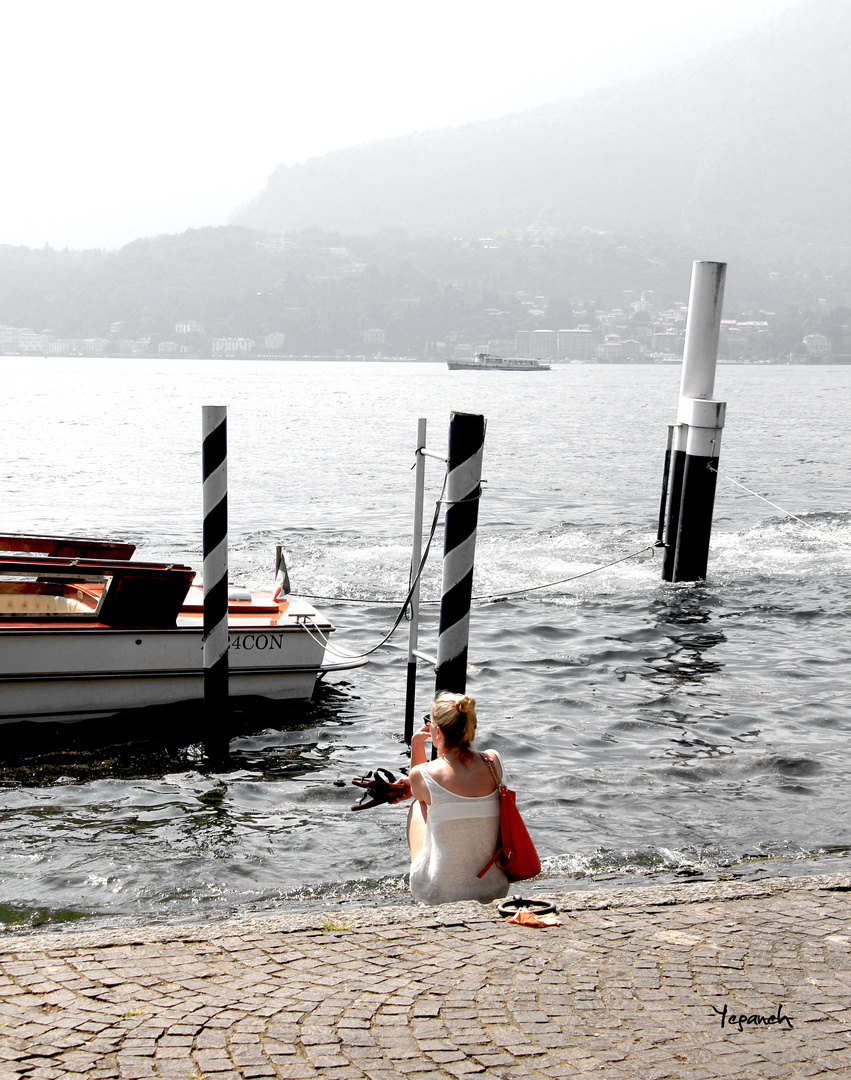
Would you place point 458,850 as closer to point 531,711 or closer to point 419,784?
point 419,784

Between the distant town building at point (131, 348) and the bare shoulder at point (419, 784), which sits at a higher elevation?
the bare shoulder at point (419, 784)

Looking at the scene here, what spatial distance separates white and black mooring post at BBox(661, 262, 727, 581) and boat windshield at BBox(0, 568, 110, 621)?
25.7 feet

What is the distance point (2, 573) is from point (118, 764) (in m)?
2.17

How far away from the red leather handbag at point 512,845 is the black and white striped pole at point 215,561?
364 cm

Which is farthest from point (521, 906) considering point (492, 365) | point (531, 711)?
point (492, 365)

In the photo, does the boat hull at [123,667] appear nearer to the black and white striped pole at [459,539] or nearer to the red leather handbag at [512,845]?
the black and white striped pole at [459,539]

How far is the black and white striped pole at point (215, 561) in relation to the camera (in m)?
8.41

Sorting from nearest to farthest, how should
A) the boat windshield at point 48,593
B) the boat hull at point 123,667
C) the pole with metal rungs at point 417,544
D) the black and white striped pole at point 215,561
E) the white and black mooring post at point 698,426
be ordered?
the black and white striped pole at point 215,561, the pole with metal rungs at point 417,544, the boat hull at point 123,667, the boat windshield at point 48,593, the white and black mooring post at point 698,426

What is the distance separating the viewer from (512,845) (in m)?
5.32

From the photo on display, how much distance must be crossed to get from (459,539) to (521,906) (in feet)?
9.72

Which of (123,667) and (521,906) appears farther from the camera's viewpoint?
(123,667)

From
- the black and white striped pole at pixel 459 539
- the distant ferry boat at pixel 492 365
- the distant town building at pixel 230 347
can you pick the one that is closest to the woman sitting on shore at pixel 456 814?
the black and white striped pole at pixel 459 539

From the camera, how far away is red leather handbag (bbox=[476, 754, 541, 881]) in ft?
17.4

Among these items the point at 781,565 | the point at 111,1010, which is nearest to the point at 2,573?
the point at 111,1010
